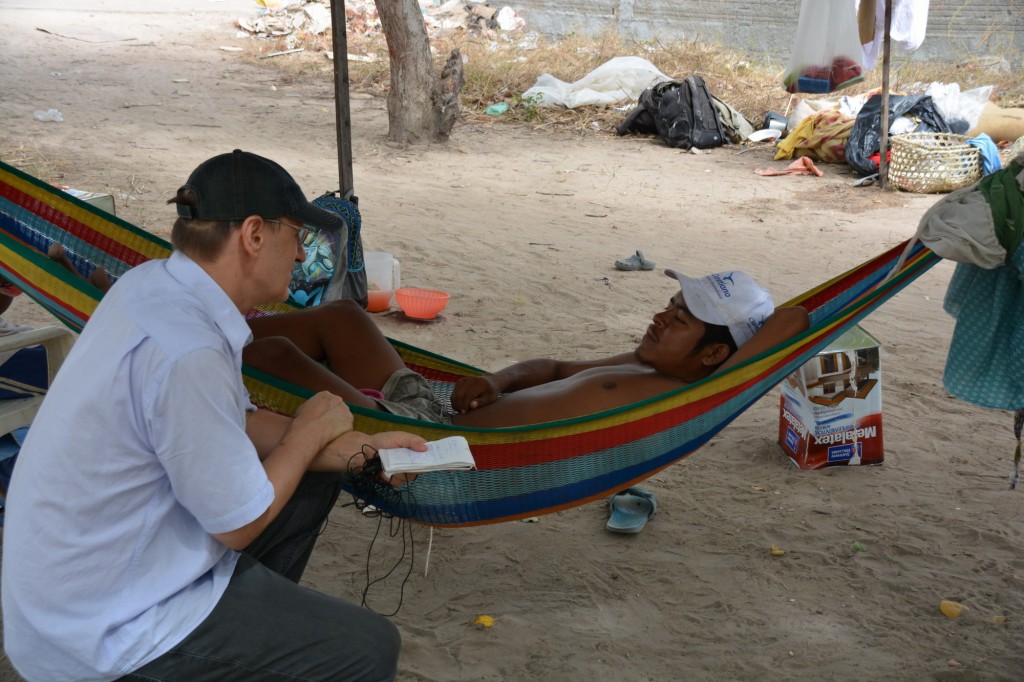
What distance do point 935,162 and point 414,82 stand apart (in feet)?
13.6

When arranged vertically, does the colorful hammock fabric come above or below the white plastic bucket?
above

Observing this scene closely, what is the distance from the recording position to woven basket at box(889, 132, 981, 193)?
22.1ft

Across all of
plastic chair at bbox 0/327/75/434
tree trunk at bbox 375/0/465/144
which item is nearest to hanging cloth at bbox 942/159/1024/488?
plastic chair at bbox 0/327/75/434

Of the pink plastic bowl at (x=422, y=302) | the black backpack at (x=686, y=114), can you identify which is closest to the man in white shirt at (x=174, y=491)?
the pink plastic bowl at (x=422, y=302)

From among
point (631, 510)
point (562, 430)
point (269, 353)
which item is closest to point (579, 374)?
point (631, 510)

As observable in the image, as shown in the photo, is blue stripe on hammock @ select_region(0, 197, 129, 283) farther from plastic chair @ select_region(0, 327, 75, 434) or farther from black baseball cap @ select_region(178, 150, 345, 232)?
black baseball cap @ select_region(178, 150, 345, 232)

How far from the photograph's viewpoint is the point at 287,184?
131 cm

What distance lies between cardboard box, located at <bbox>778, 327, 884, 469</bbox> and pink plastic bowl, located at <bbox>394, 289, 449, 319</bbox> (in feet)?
5.53

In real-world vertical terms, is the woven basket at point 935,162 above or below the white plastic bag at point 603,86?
below

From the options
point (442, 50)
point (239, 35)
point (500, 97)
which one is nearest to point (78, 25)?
point (239, 35)

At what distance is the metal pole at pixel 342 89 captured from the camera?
3.54 metres

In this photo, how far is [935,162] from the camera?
676cm

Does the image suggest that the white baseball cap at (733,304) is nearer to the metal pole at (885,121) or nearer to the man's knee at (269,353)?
the man's knee at (269,353)

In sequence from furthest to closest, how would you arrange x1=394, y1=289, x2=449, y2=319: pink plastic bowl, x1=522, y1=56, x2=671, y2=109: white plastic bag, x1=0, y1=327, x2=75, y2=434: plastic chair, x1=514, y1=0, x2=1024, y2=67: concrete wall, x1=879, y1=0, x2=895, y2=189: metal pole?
x1=514, y1=0, x2=1024, y2=67: concrete wall
x1=522, y1=56, x2=671, y2=109: white plastic bag
x1=879, y1=0, x2=895, y2=189: metal pole
x1=394, y1=289, x2=449, y2=319: pink plastic bowl
x1=0, y1=327, x2=75, y2=434: plastic chair
